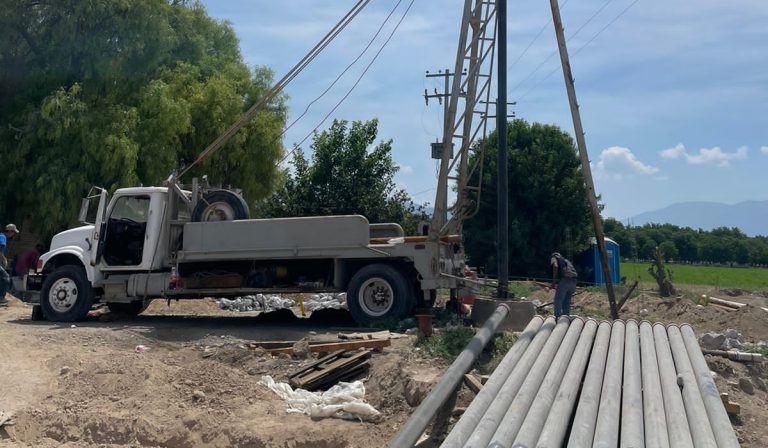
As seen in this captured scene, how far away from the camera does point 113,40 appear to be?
74.0 ft

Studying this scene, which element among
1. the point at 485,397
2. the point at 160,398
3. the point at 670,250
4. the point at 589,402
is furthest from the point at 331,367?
the point at 670,250

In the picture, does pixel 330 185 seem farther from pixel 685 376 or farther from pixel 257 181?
pixel 685 376

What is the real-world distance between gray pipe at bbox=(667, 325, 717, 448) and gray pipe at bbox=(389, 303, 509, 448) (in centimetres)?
193

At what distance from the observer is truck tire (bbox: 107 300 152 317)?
14.7m

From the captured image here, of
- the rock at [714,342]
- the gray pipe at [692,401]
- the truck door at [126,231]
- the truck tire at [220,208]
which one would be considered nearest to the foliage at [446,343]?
the gray pipe at [692,401]

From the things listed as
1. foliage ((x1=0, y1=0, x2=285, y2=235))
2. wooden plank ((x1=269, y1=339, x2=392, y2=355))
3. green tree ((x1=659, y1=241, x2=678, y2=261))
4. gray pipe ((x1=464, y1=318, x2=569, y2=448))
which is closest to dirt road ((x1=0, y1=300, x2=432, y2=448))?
wooden plank ((x1=269, y1=339, x2=392, y2=355))

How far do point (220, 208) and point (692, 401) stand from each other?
30.9 ft

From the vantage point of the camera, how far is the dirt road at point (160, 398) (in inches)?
303

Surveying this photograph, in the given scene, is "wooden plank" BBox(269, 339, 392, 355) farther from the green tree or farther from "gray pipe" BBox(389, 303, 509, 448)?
the green tree

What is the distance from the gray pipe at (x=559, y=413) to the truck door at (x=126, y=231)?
29.0ft

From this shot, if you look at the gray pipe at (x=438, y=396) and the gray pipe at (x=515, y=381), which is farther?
the gray pipe at (x=438, y=396)

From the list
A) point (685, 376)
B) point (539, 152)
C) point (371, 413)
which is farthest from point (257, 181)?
point (685, 376)

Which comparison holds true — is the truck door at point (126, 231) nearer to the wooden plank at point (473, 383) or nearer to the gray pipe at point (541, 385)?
the wooden plank at point (473, 383)

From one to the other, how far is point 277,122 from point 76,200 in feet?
27.7
